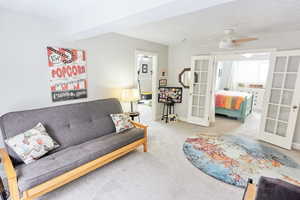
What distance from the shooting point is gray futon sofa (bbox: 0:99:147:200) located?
5.07 feet

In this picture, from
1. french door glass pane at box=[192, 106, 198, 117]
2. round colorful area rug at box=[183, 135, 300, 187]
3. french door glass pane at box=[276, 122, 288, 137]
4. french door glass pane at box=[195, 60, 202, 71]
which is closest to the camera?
round colorful area rug at box=[183, 135, 300, 187]

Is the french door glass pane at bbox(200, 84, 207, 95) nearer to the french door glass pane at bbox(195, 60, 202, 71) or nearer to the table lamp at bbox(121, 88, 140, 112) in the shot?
the french door glass pane at bbox(195, 60, 202, 71)

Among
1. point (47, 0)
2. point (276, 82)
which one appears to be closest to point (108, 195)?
point (47, 0)

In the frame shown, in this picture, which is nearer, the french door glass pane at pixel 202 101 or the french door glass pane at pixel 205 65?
the french door glass pane at pixel 205 65

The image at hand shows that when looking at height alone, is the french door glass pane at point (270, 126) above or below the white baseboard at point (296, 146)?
above

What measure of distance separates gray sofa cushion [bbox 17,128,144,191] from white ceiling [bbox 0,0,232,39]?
1573 mm

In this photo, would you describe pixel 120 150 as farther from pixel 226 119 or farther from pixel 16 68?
pixel 226 119

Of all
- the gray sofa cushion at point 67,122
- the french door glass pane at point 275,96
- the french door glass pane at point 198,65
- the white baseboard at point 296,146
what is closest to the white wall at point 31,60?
the gray sofa cushion at point 67,122

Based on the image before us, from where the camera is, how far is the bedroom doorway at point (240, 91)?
446 centimetres

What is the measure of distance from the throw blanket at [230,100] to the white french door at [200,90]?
101 cm

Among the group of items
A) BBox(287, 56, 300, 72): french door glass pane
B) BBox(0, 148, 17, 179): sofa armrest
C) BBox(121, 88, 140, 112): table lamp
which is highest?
BBox(287, 56, 300, 72): french door glass pane

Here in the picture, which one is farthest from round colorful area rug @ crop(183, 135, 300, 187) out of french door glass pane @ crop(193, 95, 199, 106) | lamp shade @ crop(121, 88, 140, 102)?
lamp shade @ crop(121, 88, 140, 102)

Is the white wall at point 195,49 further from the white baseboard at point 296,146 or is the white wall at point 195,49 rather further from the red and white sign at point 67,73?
the red and white sign at point 67,73

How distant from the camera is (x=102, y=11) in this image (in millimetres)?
1603
